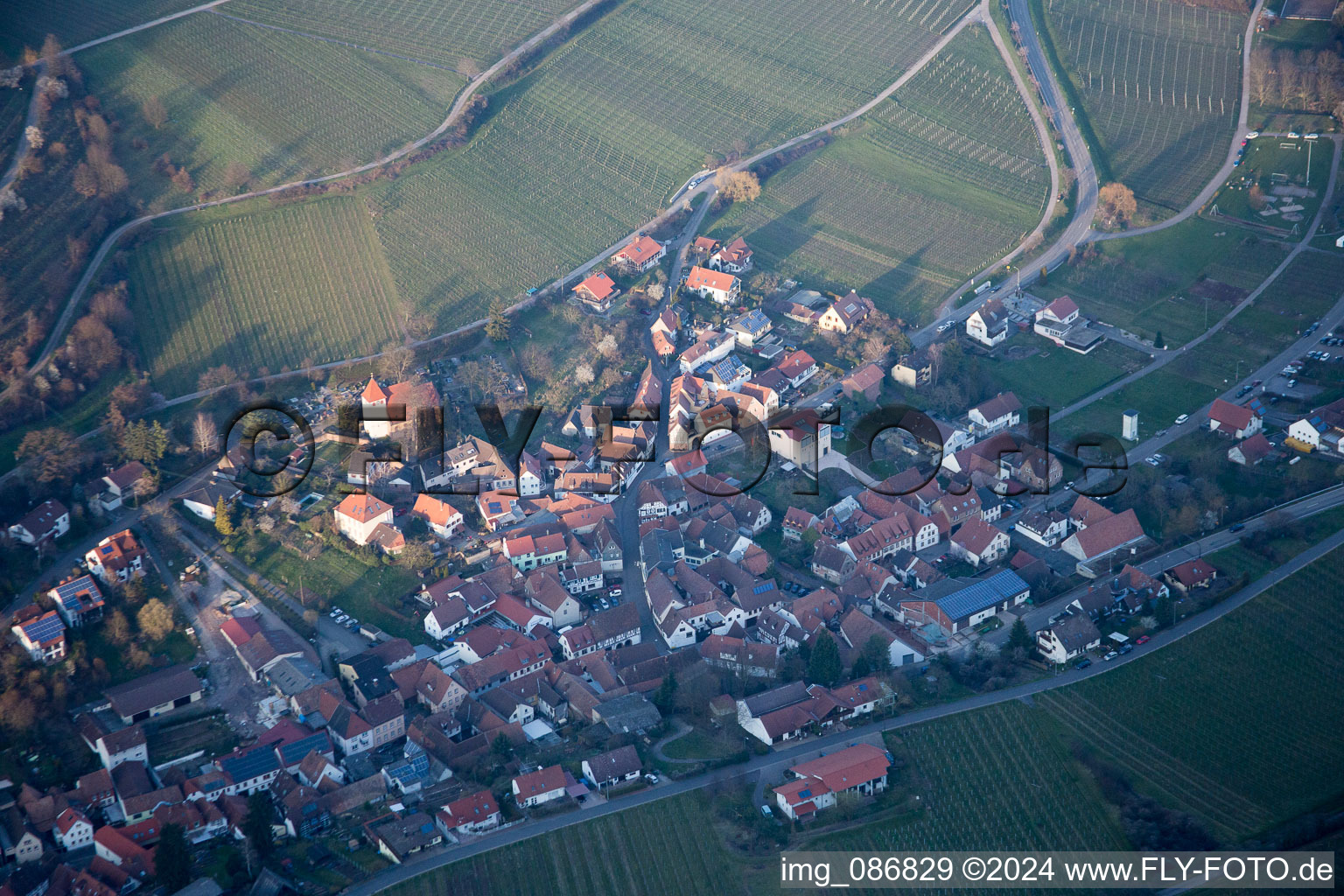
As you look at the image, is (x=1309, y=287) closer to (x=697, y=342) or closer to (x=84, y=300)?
(x=697, y=342)

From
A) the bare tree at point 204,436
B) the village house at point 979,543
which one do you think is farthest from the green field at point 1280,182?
the bare tree at point 204,436

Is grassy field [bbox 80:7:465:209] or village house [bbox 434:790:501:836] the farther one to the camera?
grassy field [bbox 80:7:465:209]

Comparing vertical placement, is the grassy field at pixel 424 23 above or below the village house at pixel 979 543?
above

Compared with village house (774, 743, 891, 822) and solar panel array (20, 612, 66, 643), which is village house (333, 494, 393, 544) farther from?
village house (774, 743, 891, 822)

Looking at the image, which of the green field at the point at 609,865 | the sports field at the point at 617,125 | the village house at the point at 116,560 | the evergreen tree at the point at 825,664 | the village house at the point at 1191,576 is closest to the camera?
the green field at the point at 609,865

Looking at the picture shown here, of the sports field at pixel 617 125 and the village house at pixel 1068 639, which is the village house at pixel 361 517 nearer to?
the sports field at pixel 617 125

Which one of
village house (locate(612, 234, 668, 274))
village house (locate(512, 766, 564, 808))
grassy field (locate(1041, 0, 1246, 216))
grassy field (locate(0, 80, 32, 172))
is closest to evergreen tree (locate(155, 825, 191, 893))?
village house (locate(512, 766, 564, 808))

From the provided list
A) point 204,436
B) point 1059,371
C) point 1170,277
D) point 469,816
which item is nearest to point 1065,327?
point 1059,371
